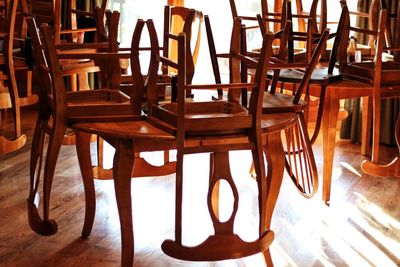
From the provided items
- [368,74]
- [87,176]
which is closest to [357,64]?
[368,74]

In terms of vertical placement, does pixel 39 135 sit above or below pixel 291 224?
above

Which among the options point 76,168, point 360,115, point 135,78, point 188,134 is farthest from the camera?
point 360,115

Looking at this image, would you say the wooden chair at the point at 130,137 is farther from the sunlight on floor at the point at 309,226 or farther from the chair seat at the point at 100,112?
the sunlight on floor at the point at 309,226

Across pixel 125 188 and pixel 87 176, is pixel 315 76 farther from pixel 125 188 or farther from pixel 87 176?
pixel 125 188

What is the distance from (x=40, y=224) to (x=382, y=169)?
67.0 inches

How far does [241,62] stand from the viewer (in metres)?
2.59

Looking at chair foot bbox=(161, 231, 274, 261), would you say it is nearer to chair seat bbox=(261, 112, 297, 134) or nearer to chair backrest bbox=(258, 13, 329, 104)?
chair seat bbox=(261, 112, 297, 134)

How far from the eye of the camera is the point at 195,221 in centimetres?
303

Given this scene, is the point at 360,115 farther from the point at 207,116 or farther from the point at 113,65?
the point at 207,116

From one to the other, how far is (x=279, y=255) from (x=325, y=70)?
1167 mm

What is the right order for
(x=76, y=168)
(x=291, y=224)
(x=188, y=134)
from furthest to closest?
1. (x=76, y=168)
2. (x=291, y=224)
3. (x=188, y=134)

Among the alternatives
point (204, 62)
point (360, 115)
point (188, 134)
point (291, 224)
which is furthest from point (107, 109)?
point (204, 62)

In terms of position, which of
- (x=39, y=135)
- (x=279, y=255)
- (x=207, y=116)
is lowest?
(x=279, y=255)

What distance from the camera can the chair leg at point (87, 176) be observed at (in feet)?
8.91
